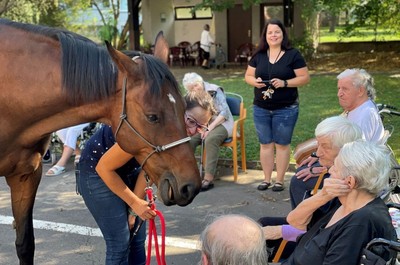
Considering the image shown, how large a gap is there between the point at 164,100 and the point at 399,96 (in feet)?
29.5

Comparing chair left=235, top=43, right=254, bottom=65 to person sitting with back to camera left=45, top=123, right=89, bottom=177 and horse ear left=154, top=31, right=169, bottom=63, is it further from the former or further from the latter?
horse ear left=154, top=31, right=169, bottom=63

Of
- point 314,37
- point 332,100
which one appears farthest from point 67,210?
point 314,37

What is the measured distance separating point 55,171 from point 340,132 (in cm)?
451

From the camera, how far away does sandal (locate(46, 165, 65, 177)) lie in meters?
6.34

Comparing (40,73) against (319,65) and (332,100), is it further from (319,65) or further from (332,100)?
(319,65)

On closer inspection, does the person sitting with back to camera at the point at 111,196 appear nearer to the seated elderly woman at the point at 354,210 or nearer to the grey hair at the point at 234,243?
the seated elderly woman at the point at 354,210

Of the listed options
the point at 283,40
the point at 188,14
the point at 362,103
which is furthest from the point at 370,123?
the point at 188,14

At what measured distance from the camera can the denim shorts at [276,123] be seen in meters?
5.29

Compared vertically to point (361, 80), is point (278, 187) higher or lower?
lower

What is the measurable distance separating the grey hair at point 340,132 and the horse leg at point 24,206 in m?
1.73

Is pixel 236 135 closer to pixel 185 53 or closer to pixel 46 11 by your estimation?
pixel 185 53

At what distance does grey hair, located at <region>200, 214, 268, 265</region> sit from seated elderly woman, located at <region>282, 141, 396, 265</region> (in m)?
0.73

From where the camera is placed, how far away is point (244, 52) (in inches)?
715

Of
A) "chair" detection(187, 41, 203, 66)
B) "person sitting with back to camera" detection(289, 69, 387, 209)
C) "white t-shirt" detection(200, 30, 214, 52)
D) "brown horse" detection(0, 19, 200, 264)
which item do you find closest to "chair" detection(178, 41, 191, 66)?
"chair" detection(187, 41, 203, 66)
